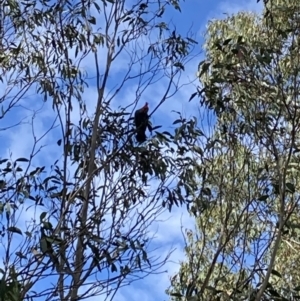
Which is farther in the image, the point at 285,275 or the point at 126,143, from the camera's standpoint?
the point at 285,275

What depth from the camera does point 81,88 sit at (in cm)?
450

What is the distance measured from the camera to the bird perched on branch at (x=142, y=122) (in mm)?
3963

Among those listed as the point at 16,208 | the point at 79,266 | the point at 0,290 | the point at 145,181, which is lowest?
the point at 0,290

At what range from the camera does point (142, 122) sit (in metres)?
4.02

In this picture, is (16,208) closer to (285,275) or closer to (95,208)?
(95,208)

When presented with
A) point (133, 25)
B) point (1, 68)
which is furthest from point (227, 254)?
point (1, 68)

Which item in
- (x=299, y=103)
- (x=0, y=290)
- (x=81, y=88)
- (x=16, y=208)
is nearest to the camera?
(x=0, y=290)

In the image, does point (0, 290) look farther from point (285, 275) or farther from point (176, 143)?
point (285, 275)

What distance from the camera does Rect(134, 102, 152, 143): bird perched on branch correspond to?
3963 mm

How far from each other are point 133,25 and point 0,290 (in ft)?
7.20

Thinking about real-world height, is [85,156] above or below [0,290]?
above

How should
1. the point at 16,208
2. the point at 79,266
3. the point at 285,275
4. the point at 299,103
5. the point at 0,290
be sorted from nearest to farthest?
the point at 0,290 → the point at 79,266 → the point at 16,208 → the point at 299,103 → the point at 285,275

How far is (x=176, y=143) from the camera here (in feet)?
13.8

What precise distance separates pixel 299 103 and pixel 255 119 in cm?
25
